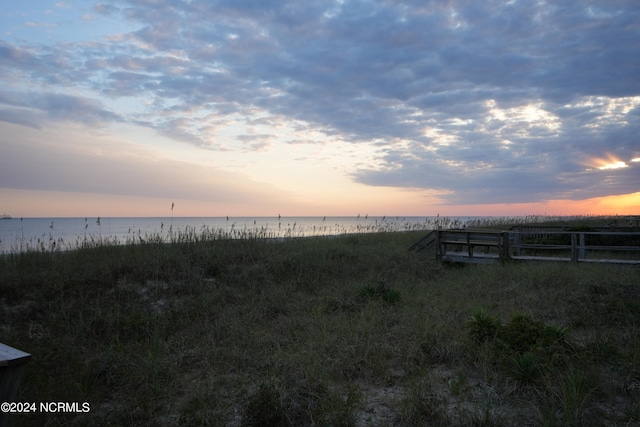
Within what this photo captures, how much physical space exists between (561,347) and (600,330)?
2.10 metres

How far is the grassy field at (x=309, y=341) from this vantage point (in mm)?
4859

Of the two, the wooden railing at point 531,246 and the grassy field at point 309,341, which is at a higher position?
the wooden railing at point 531,246

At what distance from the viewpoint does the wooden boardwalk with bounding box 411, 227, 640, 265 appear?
13.1 m

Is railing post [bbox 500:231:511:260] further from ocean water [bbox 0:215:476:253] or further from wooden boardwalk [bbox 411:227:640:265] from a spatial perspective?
ocean water [bbox 0:215:476:253]

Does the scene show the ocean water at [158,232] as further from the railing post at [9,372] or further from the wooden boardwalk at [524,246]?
the railing post at [9,372]

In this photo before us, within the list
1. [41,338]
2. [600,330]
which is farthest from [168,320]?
[600,330]

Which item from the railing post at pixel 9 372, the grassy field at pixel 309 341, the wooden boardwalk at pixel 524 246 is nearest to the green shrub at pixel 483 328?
the grassy field at pixel 309 341

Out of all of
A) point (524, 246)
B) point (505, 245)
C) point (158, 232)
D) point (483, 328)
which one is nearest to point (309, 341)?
point (483, 328)

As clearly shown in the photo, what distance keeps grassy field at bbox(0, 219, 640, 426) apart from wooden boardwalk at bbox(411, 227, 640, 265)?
4.18 ft

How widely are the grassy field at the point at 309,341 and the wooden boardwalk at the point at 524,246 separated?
1275mm

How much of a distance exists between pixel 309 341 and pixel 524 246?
1040cm

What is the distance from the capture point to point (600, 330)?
7184 mm

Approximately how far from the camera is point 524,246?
1416cm

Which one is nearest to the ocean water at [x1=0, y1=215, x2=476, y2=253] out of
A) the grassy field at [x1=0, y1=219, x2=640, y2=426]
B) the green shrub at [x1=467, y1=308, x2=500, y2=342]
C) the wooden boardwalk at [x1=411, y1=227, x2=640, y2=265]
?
the grassy field at [x1=0, y1=219, x2=640, y2=426]
